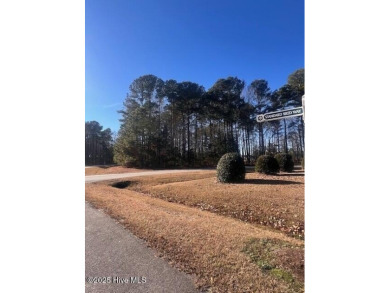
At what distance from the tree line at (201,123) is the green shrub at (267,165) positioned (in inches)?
2.3

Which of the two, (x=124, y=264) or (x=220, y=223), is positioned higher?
(x=220, y=223)

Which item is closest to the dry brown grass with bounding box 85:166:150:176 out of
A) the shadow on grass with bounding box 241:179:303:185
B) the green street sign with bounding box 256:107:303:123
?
the shadow on grass with bounding box 241:179:303:185

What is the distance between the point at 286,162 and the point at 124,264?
69.5 inches

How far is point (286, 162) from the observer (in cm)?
193

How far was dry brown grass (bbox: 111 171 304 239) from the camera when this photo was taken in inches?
→ 80.4

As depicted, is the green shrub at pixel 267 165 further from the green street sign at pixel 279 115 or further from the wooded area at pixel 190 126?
the green street sign at pixel 279 115

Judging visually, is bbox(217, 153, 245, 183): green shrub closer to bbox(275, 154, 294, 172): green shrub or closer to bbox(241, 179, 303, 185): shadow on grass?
bbox(241, 179, 303, 185): shadow on grass

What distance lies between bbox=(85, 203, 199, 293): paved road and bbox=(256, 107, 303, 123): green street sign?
155 centimetres

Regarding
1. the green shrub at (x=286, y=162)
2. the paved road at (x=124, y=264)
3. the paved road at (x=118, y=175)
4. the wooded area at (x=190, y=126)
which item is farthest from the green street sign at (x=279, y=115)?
the paved road at (x=124, y=264)

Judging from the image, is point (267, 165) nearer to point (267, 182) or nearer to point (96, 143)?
point (267, 182)

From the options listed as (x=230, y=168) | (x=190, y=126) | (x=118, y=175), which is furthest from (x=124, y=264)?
(x=190, y=126)
